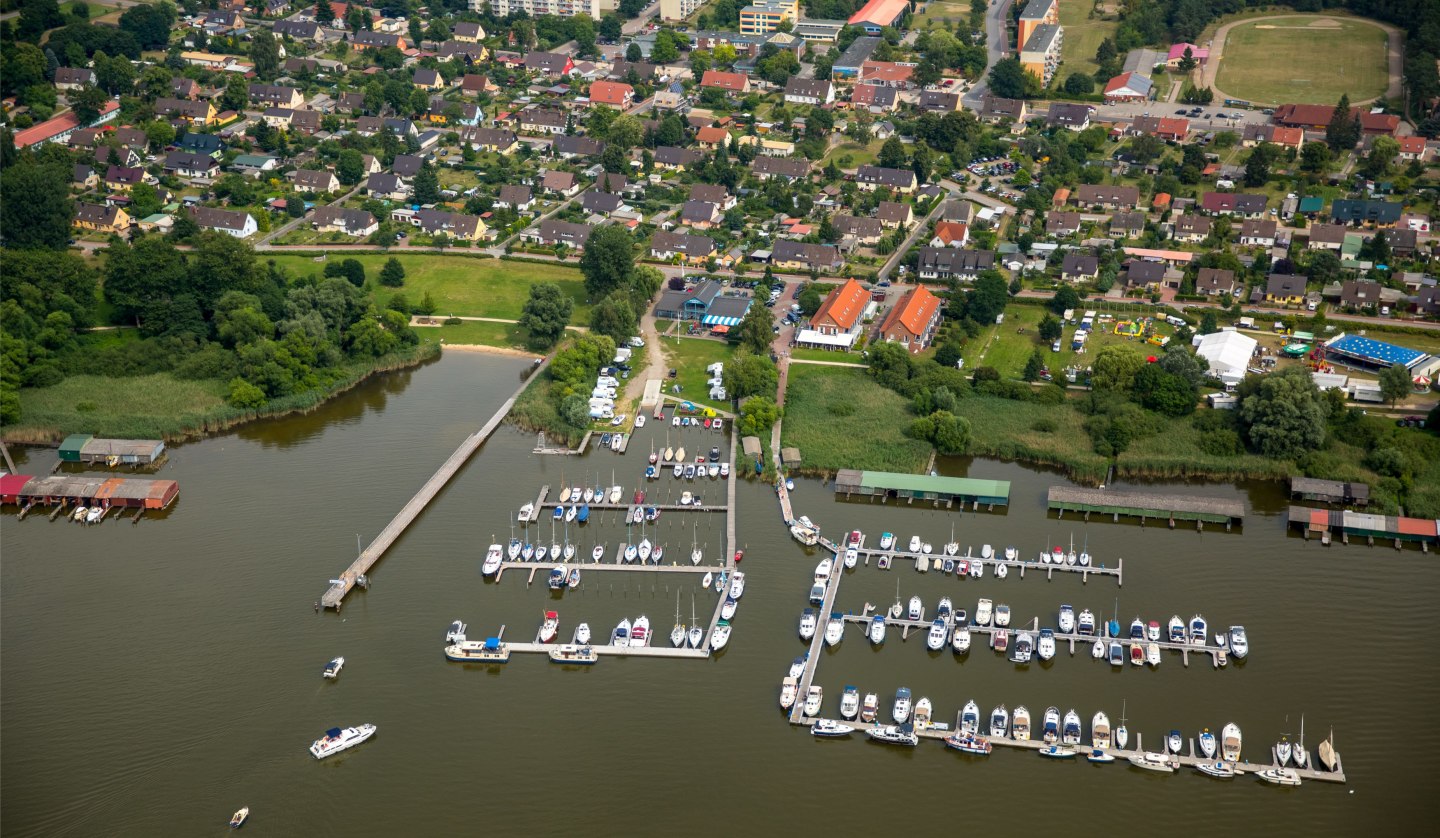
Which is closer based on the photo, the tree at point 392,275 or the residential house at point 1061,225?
the tree at point 392,275

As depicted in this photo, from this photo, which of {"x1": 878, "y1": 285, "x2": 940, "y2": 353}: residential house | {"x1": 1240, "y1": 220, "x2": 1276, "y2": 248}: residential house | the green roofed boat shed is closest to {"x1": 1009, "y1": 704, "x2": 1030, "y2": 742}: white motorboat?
{"x1": 878, "y1": 285, "x2": 940, "y2": 353}: residential house

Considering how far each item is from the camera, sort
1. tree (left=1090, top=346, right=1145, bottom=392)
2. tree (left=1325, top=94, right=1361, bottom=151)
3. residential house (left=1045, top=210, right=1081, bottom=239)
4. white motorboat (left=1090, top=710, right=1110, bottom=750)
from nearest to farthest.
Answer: white motorboat (left=1090, top=710, right=1110, bottom=750) → tree (left=1090, top=346, right=1145, bottom=392) → residential house (left=1045, top=210, right=1081, bottom=239) → tree (left=1325, top=94, right=1361, bottom=151)

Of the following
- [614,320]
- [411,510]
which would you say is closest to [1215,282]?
[614,320]

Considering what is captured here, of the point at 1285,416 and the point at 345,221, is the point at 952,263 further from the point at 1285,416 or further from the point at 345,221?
the point at 345,221

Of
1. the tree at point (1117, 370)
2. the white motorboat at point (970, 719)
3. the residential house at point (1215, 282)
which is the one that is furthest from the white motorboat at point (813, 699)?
the residential house at point (1215, 282)

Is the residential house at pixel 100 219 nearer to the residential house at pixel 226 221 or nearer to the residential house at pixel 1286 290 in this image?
the residential house at pixel 226 221

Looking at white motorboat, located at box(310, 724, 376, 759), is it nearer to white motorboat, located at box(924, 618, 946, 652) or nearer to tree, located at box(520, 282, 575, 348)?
white motorboat, located at box(924, 618, 946, 652)

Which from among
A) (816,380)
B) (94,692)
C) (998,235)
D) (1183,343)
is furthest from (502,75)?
(94,692)
